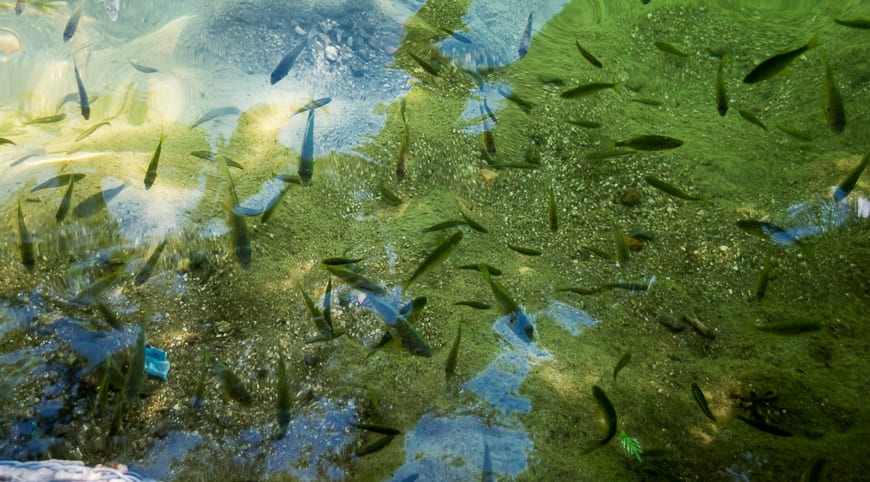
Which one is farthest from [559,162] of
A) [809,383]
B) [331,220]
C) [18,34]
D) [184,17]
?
[18,34]

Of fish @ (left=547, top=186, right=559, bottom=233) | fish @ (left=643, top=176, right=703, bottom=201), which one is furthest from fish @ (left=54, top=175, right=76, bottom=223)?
A: fish @ (left=643, top=176, right=703, bottom=201)

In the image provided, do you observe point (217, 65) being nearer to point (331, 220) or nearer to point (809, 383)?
point (331, 220)

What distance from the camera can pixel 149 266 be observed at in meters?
2.90

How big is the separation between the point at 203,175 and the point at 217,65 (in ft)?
3.53

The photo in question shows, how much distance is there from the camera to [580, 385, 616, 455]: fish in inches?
87.0

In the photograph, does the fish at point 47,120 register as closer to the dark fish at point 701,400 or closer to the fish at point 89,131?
the fish at point 89,131

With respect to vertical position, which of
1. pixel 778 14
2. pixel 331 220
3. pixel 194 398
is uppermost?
pixel 778 14

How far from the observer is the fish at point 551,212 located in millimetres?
2997

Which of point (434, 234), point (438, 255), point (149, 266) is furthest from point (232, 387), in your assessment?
point (434, 234)

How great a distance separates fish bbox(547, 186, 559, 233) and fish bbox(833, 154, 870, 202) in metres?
1.61

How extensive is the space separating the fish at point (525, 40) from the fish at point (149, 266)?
2.80m

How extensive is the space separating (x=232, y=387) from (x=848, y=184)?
3492mm

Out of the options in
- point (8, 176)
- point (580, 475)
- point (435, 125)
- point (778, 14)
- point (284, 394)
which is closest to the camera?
point (580, 475)

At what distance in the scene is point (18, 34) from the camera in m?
4.18
